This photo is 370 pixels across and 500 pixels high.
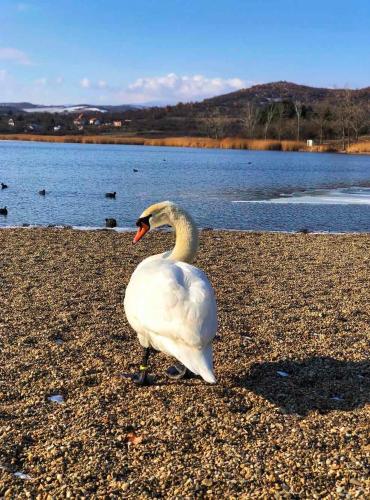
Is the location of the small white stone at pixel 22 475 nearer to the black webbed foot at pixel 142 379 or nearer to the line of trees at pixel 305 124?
the black webbed foot at pixel 142 379

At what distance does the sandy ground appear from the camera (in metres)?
3.66

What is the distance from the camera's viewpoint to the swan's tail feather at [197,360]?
4.29 meters

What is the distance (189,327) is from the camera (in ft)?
14.4

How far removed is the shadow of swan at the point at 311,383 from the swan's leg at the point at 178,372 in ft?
1.47

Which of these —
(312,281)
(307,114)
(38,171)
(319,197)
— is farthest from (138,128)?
(312,281)

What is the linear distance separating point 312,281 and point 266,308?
2.15m

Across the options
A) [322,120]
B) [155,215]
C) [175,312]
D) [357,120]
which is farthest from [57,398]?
[322,120]

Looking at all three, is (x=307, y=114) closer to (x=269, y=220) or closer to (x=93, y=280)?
(x=269, y=220)

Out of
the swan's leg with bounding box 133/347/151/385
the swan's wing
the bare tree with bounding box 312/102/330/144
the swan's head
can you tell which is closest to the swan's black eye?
the swan's head

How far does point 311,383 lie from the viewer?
5.27 m

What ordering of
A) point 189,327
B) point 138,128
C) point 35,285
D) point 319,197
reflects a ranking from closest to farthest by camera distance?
point 189,327 < point 35,285 < point 319,197 < point 138,128

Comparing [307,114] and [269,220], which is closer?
[269,220]

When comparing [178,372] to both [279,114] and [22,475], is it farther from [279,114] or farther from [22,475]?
[279,114]

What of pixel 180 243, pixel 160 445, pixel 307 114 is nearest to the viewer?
pixel 160 445
